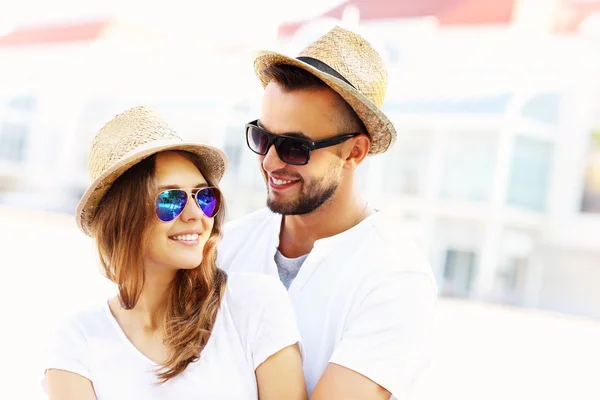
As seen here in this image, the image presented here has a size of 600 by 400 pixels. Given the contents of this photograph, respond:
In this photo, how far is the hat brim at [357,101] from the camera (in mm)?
2531

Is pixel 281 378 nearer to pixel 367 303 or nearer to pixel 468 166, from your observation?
pixel 367 303

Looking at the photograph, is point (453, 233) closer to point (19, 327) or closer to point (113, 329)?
point (19, 327)

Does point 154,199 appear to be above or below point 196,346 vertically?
above

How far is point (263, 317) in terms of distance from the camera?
6.84 ft

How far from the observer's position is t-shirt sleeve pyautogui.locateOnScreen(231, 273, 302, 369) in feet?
6.66

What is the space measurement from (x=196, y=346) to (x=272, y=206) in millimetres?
732

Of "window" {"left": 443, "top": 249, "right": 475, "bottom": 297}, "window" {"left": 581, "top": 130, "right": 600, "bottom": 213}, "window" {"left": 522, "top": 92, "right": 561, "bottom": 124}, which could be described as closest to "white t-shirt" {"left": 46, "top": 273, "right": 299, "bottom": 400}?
"window" {"left": 443, "top": 249, "right": 475, "bottom": 297}

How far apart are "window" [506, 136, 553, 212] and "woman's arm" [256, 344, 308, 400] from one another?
23.9 meters

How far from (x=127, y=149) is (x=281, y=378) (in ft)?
2.39

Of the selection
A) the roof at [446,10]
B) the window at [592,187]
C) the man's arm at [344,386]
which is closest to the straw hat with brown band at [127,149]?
the man's arm at [344,386]

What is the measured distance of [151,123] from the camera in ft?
7.29

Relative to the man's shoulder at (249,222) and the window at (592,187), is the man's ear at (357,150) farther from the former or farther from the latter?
the window at (592,187)

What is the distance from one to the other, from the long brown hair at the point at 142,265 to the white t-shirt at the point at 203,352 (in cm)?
5

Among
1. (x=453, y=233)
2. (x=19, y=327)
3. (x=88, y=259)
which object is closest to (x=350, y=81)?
(x=19, y=327)
